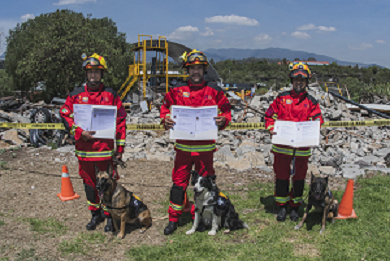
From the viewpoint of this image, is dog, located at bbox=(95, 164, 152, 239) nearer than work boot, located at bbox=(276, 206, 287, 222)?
Yes

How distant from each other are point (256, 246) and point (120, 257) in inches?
73.3

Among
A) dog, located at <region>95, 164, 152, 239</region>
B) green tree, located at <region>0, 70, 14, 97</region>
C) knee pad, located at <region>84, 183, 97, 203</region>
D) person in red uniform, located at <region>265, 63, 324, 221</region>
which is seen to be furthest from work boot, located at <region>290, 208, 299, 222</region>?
green tree, located at <region>0, 70, 14, 97</region>

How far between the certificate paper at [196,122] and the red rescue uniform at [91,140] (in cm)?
91

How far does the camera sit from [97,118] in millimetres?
4277

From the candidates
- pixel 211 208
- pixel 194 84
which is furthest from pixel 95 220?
pixel 194 84

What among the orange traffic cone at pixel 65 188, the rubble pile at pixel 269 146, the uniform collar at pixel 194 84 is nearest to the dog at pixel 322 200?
the uniform collar at pixel 194 84

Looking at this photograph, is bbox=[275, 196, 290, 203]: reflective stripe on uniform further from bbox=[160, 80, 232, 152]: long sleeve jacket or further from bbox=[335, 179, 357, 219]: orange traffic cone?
bbox=[160, 80, 232, 152]: long sleeve jacket

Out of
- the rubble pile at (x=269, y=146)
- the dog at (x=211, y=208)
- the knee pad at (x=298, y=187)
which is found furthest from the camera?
the rubble pile at (x=269, y=146)

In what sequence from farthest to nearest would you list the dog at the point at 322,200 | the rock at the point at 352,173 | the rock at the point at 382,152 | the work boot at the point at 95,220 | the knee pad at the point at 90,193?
the rock at the point at 382,152 → the rock at the point at 352,173 → the work boot at the point at 95,220 → the knee pad at the point at 90,193 → the dog at the point at 322,200

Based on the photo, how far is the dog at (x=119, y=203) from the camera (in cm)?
421

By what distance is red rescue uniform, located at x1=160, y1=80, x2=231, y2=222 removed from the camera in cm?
434

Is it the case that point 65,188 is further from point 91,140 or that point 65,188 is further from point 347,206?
point 347,206

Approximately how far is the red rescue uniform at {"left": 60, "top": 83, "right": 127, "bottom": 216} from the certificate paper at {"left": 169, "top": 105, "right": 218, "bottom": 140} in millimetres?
906

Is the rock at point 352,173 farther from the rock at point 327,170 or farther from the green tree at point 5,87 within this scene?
the green tree at point 5,87
